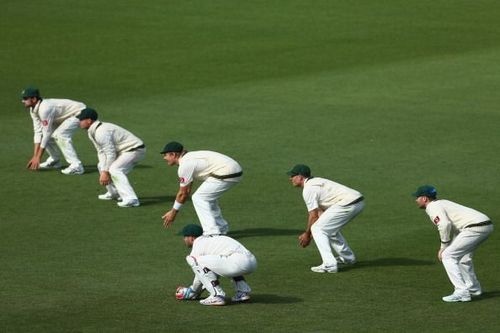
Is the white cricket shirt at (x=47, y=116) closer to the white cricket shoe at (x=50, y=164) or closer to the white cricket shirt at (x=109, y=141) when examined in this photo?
the white cricket shoe at (x=50, y=164)

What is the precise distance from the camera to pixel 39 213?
24438mm

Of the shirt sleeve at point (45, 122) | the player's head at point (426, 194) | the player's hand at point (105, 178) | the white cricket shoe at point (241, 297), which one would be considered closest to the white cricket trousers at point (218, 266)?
the white cricket shoe at point (241, 297)

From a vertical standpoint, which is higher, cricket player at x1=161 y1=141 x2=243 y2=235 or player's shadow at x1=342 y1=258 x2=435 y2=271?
cricket player at x1=161 y1=141 x2=243 y2=235

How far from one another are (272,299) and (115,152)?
7647 millimetres

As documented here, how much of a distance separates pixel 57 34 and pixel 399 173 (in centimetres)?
2256

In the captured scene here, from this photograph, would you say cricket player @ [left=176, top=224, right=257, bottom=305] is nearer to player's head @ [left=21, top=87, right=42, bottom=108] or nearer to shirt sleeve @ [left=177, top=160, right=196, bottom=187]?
shirt sleeve @ [left=177, top=160, right=196, bottom=187]

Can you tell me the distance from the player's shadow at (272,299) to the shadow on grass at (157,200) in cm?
679

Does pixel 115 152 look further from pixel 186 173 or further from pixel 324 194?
pixel 324 194

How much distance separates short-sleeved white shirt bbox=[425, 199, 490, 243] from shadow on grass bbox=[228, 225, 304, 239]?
4.66 meters

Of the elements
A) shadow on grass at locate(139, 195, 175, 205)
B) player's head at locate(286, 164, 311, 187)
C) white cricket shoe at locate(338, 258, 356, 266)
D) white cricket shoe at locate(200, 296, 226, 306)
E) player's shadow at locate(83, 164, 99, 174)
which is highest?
player's head at locate(286, 164, 311, 187)

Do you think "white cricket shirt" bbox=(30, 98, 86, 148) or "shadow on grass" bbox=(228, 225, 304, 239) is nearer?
"shadow on grass" bbox=(228, 225, 304, 239)

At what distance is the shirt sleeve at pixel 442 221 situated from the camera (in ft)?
60.9

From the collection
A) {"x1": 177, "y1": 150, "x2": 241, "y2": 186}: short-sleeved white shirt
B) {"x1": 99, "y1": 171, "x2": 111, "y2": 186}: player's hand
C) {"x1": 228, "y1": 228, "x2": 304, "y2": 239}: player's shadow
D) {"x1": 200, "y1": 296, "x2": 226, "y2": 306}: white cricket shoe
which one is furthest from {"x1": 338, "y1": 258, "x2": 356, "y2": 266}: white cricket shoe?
→ {"x1": 99, "y1": 171, "x2": 111, "y2": 186}: player's hand

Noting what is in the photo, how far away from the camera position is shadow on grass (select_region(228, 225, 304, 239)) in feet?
74.9
